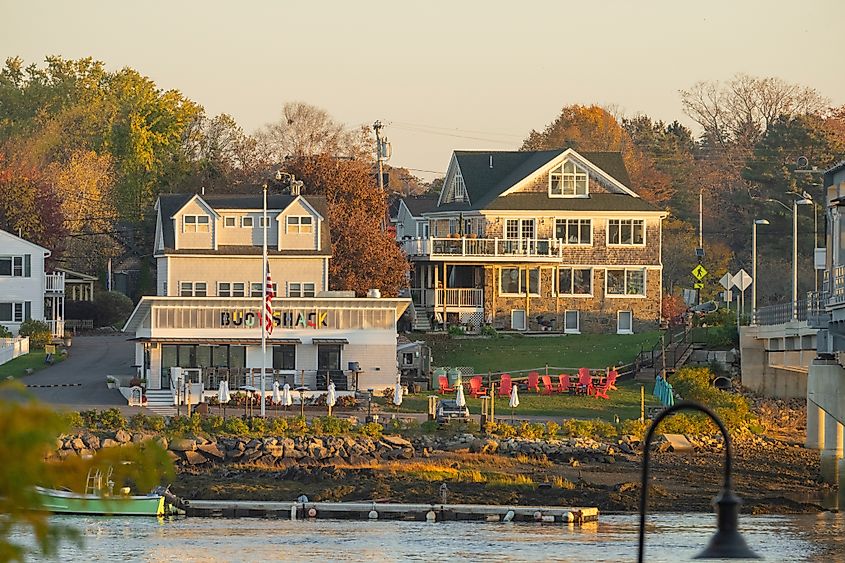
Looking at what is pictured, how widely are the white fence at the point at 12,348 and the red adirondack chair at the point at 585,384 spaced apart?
72.4 feet

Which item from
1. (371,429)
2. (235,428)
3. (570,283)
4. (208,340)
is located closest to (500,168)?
(570,283)

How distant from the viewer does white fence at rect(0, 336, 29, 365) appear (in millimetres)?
62569

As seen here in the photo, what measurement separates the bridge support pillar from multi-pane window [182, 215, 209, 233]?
78.0 feet

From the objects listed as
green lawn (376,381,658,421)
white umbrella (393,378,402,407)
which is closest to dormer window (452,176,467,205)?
green lawn (376,381,658,421)

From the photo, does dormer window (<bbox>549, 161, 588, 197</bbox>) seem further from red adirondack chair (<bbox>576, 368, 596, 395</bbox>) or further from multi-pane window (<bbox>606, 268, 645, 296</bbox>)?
red adirondack chair (<bbox>576, 368, 596, 395</bbox>)

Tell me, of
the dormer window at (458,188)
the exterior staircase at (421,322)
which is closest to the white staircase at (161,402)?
the exterior staircase at (421,322)

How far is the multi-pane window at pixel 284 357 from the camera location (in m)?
56.7

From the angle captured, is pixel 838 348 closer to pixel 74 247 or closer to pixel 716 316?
pixel 716 316

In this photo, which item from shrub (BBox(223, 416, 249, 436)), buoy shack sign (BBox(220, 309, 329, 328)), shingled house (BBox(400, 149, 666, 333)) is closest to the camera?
shrub (BBox(223, 416, 249, 436))

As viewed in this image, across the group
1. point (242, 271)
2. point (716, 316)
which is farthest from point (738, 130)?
point (242, 271)

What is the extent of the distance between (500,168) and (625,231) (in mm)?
7859

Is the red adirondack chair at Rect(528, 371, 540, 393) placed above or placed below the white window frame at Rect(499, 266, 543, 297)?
below

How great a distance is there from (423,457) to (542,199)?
3076cm

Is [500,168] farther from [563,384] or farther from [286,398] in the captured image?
[286,398]
